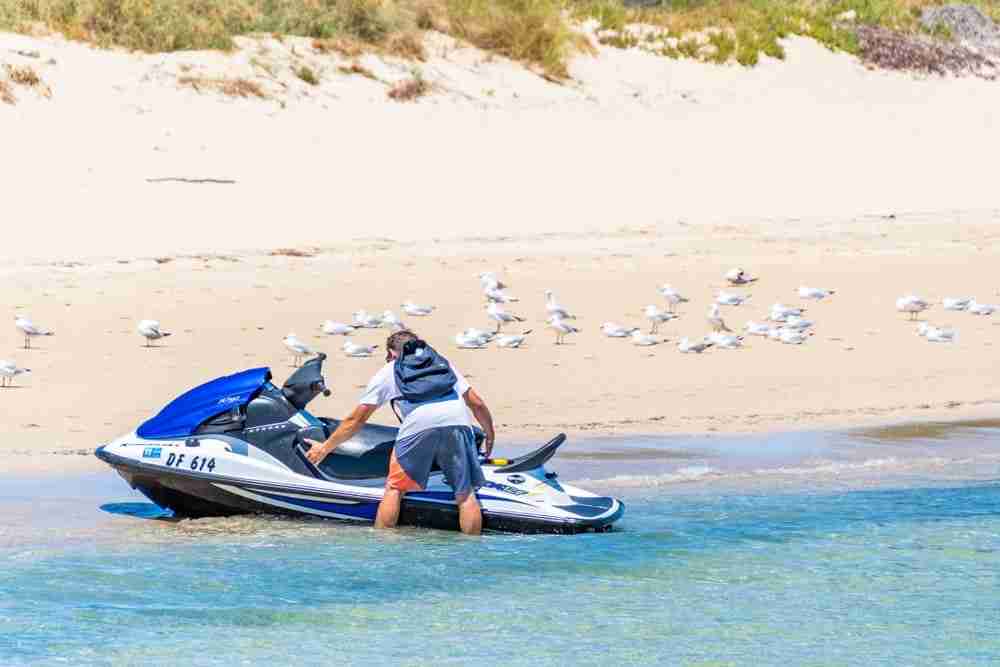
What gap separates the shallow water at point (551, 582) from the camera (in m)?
9.03

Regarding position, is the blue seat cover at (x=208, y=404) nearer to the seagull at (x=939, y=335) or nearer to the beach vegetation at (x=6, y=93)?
the seagull at (x=939, y=335)

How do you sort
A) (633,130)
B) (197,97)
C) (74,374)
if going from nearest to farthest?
(74,374)
(197,97)
(633,130)

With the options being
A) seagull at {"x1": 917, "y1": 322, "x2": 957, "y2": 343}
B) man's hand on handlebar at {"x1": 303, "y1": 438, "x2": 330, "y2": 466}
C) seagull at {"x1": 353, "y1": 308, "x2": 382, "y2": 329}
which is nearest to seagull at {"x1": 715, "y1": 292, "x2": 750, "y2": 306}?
seagull at {"x1": 917, "y1": 322, "x2": 957, "y2": 343}

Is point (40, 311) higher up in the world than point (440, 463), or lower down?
lower down

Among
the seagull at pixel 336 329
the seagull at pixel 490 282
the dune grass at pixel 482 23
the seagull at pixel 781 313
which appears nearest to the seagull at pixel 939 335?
the seagull at pixel 781 313

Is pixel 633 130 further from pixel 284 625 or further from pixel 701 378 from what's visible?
pixel 284 625

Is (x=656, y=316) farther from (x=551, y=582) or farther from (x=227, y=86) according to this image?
(x=227, y=86)

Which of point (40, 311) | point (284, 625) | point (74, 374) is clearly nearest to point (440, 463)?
point (284, 625)

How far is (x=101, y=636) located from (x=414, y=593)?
1670 mm

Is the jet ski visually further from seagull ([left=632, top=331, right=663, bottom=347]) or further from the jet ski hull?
seagull ([left=632, top=331, right=663, bottom=347])

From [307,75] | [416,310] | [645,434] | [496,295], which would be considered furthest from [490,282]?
[307,75]

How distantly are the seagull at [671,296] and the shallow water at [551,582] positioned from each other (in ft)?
18.4

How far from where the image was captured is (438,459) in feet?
34.1

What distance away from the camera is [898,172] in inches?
1075
